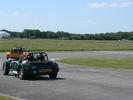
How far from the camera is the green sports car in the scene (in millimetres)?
19734

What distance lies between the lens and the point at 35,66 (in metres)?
19.8

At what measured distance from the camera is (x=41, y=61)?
66.0 ft

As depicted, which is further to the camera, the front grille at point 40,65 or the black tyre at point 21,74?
the black tyre at point 21,74

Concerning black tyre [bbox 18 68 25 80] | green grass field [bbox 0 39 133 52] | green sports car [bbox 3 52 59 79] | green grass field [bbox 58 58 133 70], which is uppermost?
green sports car [bbox 3 52 59 79]

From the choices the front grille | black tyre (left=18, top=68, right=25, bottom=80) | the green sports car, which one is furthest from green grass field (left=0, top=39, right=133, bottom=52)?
the front grille

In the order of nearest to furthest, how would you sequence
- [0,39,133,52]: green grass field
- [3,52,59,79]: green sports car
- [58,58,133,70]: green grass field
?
[3,52,59,79]: green sports car < [58,58,133,70]: green grass field < [0,39,133,52]: green grass field

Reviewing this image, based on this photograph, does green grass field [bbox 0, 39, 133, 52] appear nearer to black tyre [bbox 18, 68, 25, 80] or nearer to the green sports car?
the green sports car

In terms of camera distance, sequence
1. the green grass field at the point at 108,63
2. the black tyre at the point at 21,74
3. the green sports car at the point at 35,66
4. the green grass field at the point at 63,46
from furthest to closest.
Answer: the green grass field at the point at 63,46, the green grass field at the point at 108,63, the black tyre at the point at 21,74, the green sports car at the point at 35,66

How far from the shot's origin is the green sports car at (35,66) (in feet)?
64.7

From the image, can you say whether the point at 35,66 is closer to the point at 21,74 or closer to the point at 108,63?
the point at 21,74

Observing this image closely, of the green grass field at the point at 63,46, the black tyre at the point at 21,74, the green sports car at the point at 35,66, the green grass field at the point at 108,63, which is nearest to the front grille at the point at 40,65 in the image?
the green sports car at the point at 35,66

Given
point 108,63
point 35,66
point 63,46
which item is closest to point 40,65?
point 35,66

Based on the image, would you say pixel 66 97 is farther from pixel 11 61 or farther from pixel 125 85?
pixel 11 61

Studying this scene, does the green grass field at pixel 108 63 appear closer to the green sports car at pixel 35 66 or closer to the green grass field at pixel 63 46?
the green sports car at pixel 35 66
